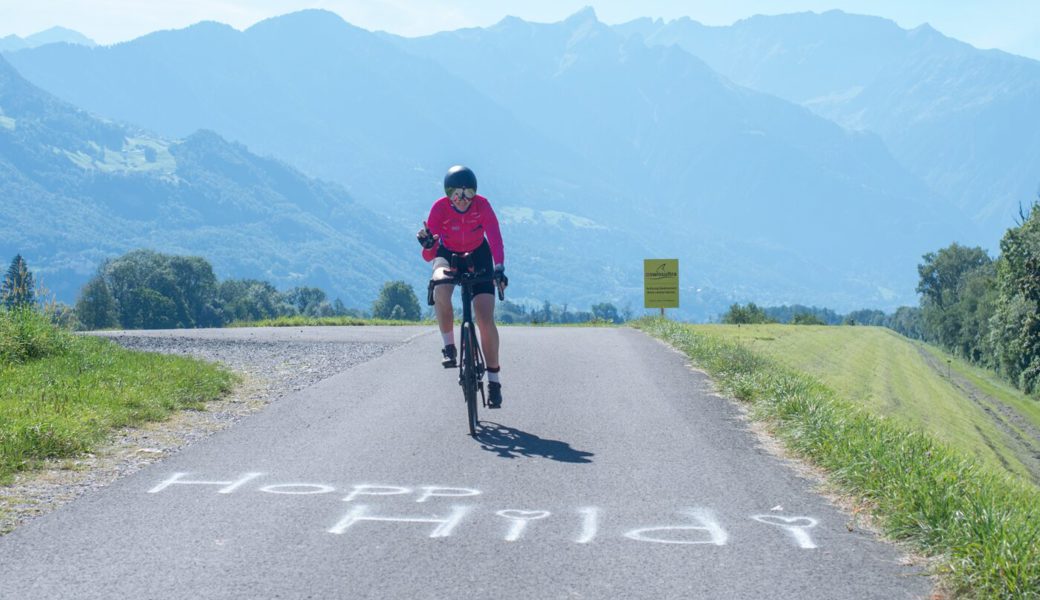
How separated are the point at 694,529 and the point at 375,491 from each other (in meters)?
2.11

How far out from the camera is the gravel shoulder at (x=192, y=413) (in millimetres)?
6918

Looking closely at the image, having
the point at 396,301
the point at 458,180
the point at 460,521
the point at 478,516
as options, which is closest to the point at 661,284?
the point at 458,180

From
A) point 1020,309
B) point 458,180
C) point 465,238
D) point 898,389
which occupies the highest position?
point 1020,309

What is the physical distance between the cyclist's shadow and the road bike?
18 centimetres

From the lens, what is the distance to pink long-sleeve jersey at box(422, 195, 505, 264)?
9336mm

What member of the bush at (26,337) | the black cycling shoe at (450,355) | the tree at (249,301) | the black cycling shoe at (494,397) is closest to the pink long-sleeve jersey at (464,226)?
the black cycling shoe at (450,355)

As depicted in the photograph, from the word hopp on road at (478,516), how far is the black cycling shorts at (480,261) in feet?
8.79

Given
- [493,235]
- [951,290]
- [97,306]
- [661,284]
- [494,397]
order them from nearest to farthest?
1. [493,235]
2. [494,397]
3. [661,284]
4. [97,306]
5. [951,290]

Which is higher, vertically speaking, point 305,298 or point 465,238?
point 305,298

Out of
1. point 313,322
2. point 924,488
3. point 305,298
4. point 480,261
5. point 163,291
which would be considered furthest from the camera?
point 305,298

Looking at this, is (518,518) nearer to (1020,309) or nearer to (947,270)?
(1020,309)

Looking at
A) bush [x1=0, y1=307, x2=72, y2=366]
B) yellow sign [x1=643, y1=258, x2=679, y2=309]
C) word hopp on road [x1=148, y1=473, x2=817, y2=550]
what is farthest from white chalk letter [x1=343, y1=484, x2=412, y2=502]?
yellow sign [x1=643, y1=258, x2=679, y2=309]

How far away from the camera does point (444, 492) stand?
696cm

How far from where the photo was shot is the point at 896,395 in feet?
99.6
